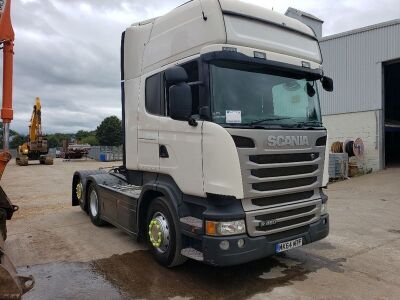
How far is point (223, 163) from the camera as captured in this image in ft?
14.5

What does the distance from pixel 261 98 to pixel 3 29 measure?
3463 mm

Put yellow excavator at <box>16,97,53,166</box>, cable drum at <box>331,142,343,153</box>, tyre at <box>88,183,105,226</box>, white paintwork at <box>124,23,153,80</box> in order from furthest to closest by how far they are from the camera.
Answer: yellow excavator at <box>16,97,53,166</box>, cable drum at <box>331,142,343,153</box>, tyre at <box>88,183,105,226</box>, white paintwork at <box>124,23,153,80</box>

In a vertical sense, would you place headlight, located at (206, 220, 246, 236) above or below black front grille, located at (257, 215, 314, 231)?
above

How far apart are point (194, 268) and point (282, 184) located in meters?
1.78

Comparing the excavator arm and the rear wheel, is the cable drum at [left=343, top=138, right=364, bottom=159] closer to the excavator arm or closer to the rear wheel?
the rear wheel

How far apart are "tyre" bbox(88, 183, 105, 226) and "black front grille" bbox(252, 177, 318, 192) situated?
14.0 feet

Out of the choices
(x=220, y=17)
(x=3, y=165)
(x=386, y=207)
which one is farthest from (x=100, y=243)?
(x=386, y=207)

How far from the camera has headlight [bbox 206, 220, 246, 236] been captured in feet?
14.3

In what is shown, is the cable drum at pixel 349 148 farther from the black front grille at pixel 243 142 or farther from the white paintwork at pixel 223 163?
the white paintwork at pixel 223 163

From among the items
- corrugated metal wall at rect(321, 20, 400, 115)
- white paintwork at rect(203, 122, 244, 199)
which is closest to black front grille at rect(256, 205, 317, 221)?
white paintwork at rect(203, 122, 244, 199)

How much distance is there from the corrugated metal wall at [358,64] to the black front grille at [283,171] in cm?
1524

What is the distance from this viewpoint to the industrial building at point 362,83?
18.2 metres

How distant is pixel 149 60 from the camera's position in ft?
19.4

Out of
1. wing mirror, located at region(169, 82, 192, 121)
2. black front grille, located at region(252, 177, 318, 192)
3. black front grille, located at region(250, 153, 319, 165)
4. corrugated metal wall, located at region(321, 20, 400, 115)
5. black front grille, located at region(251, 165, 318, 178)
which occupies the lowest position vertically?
black front grille, located at region(252, 177, 318, 192)
